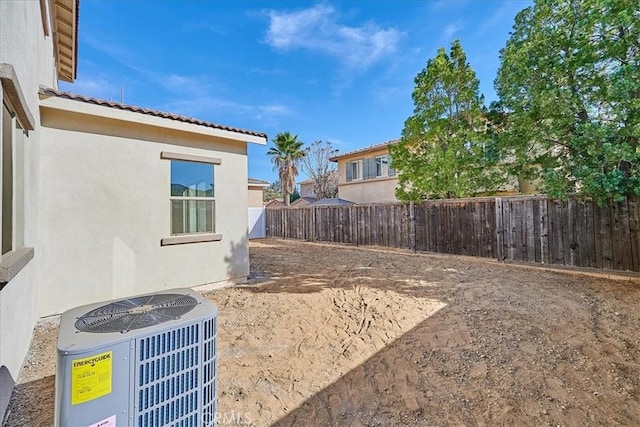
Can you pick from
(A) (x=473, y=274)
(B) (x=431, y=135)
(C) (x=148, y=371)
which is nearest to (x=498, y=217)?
(A) (x=473, y=274)

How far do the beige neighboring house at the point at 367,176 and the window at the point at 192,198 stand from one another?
11305 millimetres

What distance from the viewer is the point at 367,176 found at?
1792 cm

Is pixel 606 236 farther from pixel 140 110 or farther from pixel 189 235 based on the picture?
pixel 140 110

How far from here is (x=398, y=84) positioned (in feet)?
44.8

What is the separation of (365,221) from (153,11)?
1037cm

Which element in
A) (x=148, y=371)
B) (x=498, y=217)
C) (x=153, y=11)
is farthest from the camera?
(x=498, y=217)

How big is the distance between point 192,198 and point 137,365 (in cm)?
478

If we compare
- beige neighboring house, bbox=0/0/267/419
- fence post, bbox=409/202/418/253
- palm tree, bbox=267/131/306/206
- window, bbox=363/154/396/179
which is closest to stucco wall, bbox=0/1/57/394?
beige neighboring house, bbox=0/0/267/419

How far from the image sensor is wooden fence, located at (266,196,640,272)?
709cm

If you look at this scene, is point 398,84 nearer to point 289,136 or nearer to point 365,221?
point 365,221

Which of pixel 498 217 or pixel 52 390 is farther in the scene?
pixel 498 217

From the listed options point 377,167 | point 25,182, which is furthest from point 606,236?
point 377,167

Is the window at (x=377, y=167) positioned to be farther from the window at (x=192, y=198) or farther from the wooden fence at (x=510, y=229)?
the window at (x=192, y=198)

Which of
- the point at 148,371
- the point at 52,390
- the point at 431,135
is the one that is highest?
the point at 431,135
